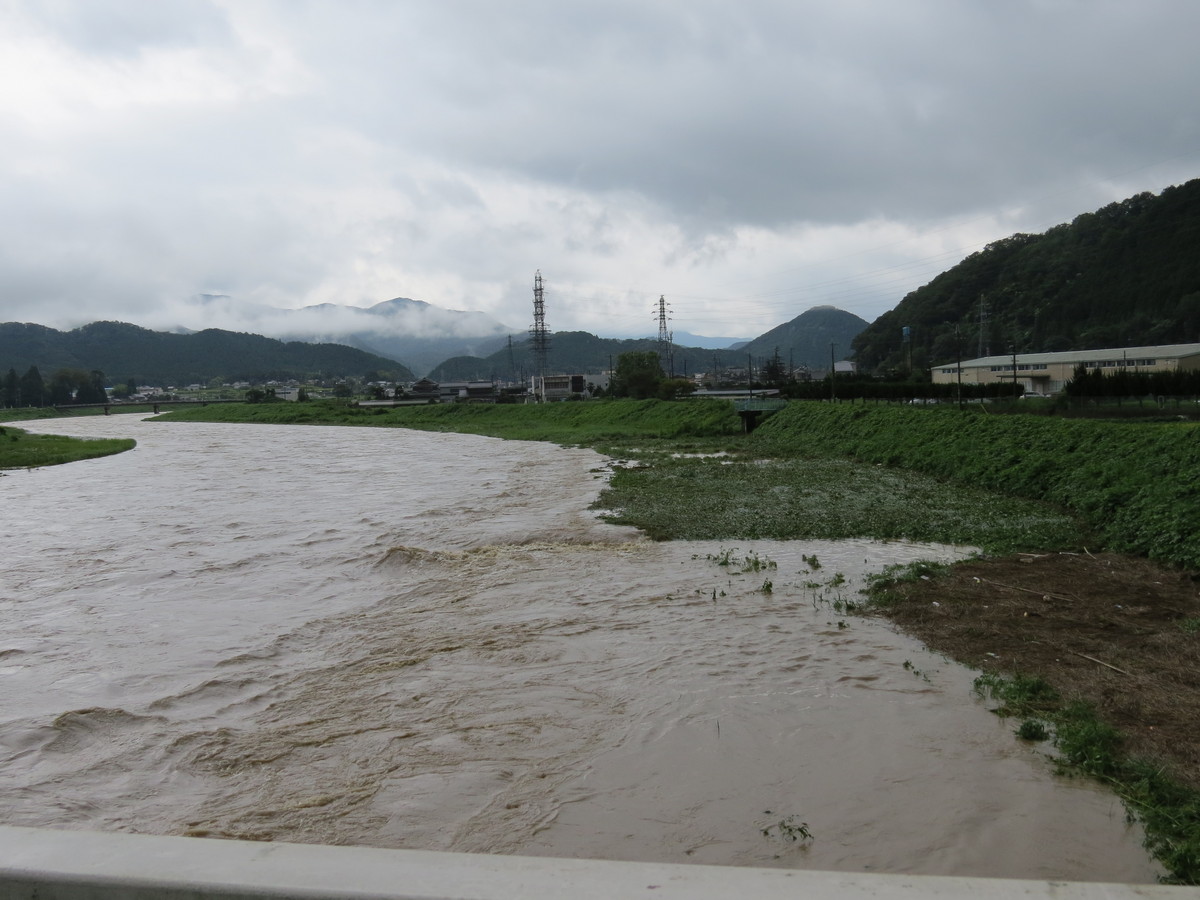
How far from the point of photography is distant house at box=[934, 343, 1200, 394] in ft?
177

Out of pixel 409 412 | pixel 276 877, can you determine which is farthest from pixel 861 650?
pixel 409 412

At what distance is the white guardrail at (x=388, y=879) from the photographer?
97.5 inches

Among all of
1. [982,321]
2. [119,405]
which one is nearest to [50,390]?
[119,405]

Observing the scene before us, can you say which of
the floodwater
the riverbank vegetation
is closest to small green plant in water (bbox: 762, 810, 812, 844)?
the floodwater

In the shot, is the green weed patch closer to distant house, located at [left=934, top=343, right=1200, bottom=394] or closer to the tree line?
distant house, located at [left=934, top=343, right=1200, bottom=394]

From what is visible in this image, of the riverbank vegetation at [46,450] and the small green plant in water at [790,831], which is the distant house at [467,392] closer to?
the riverbank vegetation at [46,450]

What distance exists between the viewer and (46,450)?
38.1 meters

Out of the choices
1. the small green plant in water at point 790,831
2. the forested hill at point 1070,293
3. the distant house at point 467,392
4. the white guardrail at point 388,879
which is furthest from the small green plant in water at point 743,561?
the distant house at point 467,392

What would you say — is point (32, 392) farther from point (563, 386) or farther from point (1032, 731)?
point (1032, 731)

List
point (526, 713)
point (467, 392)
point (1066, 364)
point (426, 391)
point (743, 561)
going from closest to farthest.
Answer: point (526, 713)
point (743, 561)
point (1066, 364)
point (426, 391)
point (467, 392)

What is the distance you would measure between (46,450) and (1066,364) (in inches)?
2617

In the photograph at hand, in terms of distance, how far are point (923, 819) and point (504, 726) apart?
11.3 ft

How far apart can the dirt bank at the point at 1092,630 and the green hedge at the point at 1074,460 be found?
1166 mm

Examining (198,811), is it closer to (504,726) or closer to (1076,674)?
(504,726)
